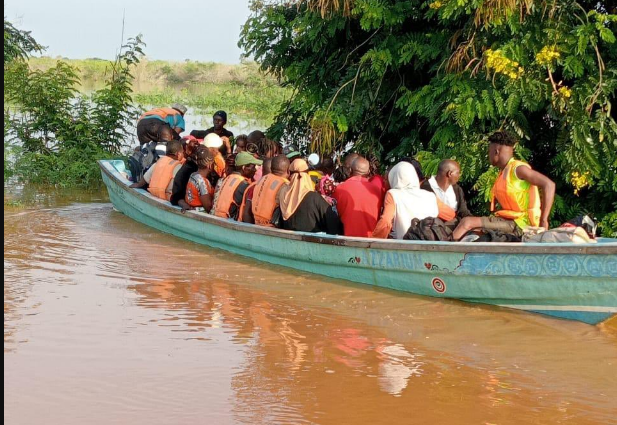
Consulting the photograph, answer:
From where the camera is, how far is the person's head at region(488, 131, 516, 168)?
6.94 m

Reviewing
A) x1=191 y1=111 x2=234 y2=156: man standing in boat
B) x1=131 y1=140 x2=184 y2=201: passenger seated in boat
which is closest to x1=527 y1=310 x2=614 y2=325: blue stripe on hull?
x1=131 y1=140 x2=184 y2=201: passenger seated in boat

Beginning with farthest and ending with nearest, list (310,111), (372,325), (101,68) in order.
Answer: (101,68) < (310,111) < (372,325)

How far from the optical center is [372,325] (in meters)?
6.66

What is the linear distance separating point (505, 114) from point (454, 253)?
272cm

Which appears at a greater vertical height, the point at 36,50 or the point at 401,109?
the point at 36,50

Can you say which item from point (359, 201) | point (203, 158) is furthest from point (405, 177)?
point (203, 158)

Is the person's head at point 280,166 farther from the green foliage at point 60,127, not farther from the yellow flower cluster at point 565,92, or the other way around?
the green foliage at point 60,127

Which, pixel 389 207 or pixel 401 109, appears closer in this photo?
pixel 389 207

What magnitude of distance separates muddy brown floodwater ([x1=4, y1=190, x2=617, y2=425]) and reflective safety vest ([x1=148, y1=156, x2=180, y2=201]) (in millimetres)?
2025

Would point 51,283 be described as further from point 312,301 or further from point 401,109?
point 401,109

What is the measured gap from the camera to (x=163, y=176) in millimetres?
10586

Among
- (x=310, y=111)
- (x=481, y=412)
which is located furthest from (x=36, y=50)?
(x=481, y=412)

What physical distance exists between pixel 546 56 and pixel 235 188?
→ 3.45 metres

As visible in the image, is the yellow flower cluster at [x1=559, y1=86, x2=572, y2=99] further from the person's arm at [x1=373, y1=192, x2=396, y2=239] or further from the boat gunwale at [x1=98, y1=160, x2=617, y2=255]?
the boat gunwale at [x1=98, y1=160, x2=617, y2=255]
